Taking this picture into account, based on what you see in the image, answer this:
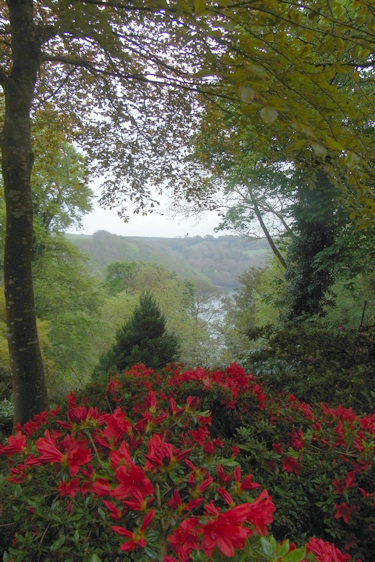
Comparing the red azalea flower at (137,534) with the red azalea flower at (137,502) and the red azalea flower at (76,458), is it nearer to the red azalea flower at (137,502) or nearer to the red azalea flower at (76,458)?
the red azalea flower at (137,502)

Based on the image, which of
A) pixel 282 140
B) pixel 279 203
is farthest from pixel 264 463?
pixel 279 203

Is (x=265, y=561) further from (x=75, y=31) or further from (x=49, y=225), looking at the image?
(x=49, y=225)

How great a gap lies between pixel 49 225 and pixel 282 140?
14.1 metres

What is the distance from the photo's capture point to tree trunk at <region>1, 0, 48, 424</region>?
2.80 meters

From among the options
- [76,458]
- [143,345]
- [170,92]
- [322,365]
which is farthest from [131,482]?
[143,345]

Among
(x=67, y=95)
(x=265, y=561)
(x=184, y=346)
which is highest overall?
(x=67, y=95)

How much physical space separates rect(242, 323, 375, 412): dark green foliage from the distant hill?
31380mm

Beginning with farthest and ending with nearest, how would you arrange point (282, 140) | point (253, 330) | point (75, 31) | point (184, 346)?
A: point (184, 346) → point (253, 330) → point (282, 140) → point (75, 31)

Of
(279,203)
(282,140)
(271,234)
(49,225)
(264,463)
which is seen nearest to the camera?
(264,463)

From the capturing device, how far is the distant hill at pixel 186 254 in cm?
3873

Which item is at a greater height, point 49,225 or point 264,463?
point 49,225

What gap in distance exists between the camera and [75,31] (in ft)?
8.73

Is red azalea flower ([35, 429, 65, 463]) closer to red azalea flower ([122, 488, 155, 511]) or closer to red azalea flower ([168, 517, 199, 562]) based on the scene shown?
red azalea flower ([122, 488, 155, 511])

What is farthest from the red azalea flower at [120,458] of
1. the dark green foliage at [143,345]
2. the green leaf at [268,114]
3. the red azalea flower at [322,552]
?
the dark green foliage at [143,345]
